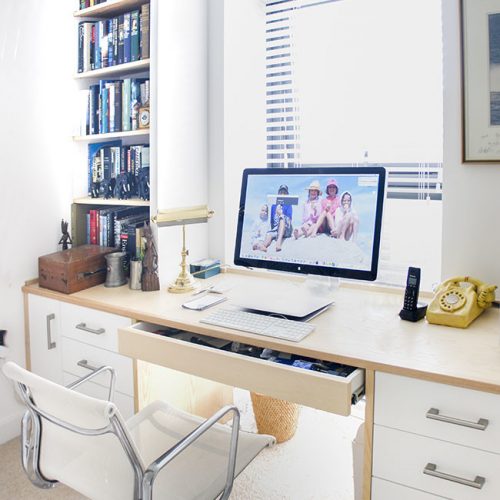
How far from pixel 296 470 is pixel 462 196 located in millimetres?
1252

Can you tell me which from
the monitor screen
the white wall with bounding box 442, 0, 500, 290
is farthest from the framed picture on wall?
the monitor screen

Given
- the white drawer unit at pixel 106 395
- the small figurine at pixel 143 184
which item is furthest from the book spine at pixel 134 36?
the white drawer unit at pixel 106 395

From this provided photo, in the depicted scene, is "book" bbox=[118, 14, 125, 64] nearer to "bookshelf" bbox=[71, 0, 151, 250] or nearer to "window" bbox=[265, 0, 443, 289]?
"bookshelf" bbox=[71, 0, 151, 250]

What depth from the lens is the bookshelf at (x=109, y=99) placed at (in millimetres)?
2354

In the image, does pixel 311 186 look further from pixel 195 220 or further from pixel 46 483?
pixel 46 483

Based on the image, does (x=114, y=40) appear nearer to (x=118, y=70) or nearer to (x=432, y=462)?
(x=118, y=70)

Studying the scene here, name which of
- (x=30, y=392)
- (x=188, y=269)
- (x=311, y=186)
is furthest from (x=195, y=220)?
(x=30, y=392)

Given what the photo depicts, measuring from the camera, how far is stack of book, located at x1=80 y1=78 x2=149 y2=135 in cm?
235

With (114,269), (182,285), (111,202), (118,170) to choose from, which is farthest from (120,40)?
(182,285)

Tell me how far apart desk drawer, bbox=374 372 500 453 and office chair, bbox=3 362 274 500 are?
0.40 metres

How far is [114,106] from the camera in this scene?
7.98 ft

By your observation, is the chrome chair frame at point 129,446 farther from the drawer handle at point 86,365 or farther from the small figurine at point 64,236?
the small figurine at point 64,236

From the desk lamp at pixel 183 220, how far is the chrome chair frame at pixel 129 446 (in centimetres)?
81

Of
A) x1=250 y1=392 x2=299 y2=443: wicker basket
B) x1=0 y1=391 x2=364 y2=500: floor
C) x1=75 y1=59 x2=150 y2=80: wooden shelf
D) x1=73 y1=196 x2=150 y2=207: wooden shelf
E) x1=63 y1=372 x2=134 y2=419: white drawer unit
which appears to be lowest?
x1=0 y1=391 x2=364 y2=500: floor
